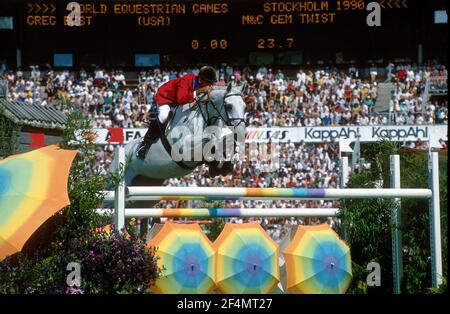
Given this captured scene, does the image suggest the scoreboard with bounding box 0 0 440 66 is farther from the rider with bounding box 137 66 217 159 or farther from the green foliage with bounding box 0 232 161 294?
the green foliage with bounding box 0 232 161 294

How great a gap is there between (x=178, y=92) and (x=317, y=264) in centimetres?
290

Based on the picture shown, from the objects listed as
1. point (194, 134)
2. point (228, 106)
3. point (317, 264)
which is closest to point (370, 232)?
point (317, 264)

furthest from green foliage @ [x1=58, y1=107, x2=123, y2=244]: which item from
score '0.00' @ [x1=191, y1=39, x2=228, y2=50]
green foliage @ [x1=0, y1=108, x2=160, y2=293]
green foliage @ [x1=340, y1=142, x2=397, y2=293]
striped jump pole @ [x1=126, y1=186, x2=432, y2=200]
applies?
score '0.00' @ [x1=191, y1=39, x2=228, y2=50]

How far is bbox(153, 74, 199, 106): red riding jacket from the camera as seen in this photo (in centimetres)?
797

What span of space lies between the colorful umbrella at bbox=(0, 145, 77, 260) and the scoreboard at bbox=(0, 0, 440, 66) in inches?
440

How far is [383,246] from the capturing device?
255 inches

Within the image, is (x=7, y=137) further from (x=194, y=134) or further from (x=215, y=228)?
(x=215, y=228)

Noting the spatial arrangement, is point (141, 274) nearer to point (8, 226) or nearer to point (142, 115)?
point (8, 226)

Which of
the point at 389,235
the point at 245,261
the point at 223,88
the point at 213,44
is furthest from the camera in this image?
the point at 213,44

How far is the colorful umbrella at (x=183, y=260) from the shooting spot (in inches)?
209

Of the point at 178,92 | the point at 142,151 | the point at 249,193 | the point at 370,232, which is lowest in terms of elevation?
the point at 370,232

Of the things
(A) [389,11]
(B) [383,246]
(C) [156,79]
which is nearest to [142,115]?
(C) [156,79]

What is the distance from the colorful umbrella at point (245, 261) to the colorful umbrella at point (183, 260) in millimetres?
91

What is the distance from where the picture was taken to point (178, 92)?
8.07m
